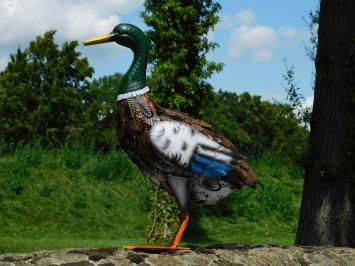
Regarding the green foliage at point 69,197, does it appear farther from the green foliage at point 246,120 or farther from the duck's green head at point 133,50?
the green foliage at point 246,120

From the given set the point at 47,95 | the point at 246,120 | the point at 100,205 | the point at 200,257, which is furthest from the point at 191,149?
the point at 246,120

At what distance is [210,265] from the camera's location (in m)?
5.91


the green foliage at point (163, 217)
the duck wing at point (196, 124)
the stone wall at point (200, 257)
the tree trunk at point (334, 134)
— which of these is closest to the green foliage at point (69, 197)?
the green foliage at point (163, 217)

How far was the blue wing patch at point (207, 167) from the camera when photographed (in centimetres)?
582

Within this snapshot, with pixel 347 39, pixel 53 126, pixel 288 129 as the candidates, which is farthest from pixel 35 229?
pixel 53 126

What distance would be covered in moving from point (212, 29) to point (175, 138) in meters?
9.00

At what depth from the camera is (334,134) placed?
9.01m

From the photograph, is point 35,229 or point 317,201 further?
point 35,229

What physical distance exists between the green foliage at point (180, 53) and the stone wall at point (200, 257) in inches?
277

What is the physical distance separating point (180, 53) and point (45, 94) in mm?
25694

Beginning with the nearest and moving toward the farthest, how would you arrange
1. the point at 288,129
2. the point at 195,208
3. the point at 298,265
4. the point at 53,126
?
the point at 298,265, the point at 288,129, the point at 195,208, the point at 53,126

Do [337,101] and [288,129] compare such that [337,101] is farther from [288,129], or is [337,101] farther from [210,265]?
[210,265]

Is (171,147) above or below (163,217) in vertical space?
above

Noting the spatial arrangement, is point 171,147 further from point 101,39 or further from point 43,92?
point 43,92
